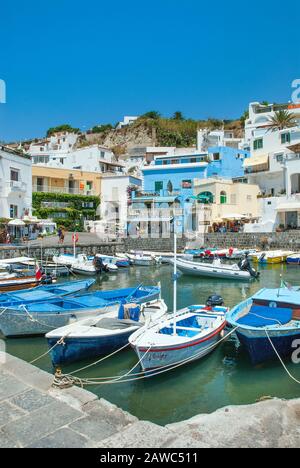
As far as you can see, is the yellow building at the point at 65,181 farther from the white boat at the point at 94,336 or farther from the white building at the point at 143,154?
the white boat at the point at 94,336

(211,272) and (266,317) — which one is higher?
(266,317)

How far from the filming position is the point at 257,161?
52.6 metres

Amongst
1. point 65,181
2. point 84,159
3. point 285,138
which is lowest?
point 65,181

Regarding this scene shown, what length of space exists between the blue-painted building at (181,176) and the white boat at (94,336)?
37.2 metres

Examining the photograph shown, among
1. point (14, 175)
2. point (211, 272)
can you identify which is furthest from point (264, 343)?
point (14, 175)

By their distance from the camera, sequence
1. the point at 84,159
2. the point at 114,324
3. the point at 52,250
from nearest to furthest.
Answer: the point at 114,324, the point at 52,250, the point at 84,159

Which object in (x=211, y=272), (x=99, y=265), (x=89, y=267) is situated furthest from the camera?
(x=99, y=265)

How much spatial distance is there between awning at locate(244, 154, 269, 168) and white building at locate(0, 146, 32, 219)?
30227 millimetres

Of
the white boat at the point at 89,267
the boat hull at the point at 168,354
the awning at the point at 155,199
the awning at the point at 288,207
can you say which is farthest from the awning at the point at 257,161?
the boat hull at the point at 168,354

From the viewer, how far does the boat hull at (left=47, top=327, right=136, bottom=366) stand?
35.5 feet

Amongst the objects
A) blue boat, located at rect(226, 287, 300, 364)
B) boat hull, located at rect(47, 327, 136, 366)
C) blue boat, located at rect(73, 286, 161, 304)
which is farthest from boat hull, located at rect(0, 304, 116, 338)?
blue boat, located at rect(226, 287, 300, 364)

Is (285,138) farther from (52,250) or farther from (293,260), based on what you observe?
(52,250)

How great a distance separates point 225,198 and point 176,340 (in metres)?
42.2

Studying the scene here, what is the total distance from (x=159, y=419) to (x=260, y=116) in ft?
228
